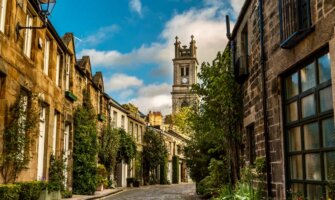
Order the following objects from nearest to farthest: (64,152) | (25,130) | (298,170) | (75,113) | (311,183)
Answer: (311,183), (298,170), (25,130), (64,152), (75,113)

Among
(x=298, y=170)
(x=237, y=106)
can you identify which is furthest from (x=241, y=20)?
(x=298, y=170)

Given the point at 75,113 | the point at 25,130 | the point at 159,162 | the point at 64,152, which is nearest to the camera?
the point at 25,130

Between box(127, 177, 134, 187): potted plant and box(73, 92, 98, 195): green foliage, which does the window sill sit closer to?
box(73, 92, 98, 195): green foliage

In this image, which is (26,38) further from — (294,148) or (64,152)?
(294,148)

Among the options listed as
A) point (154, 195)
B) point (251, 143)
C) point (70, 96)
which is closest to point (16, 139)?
point (251, 143)

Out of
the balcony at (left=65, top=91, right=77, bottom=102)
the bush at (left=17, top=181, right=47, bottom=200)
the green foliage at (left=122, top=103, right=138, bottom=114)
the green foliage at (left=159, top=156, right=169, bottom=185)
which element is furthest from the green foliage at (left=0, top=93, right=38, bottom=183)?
the green foliage at (left=159, top=156, right=169, bottom=185)

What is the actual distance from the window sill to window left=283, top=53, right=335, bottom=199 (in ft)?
1.34

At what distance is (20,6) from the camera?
12.1 meters

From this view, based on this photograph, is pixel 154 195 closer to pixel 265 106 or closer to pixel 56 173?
pixel 56 173

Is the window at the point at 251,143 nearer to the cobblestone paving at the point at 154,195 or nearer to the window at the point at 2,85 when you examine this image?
the window at the point at 2,85

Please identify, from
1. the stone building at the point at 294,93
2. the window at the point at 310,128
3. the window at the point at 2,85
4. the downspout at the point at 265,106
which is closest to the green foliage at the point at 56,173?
the window at the point at 2,85

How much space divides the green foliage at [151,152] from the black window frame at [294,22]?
110ft

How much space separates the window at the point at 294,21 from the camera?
6.53 m

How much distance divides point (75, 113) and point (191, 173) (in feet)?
20.6
